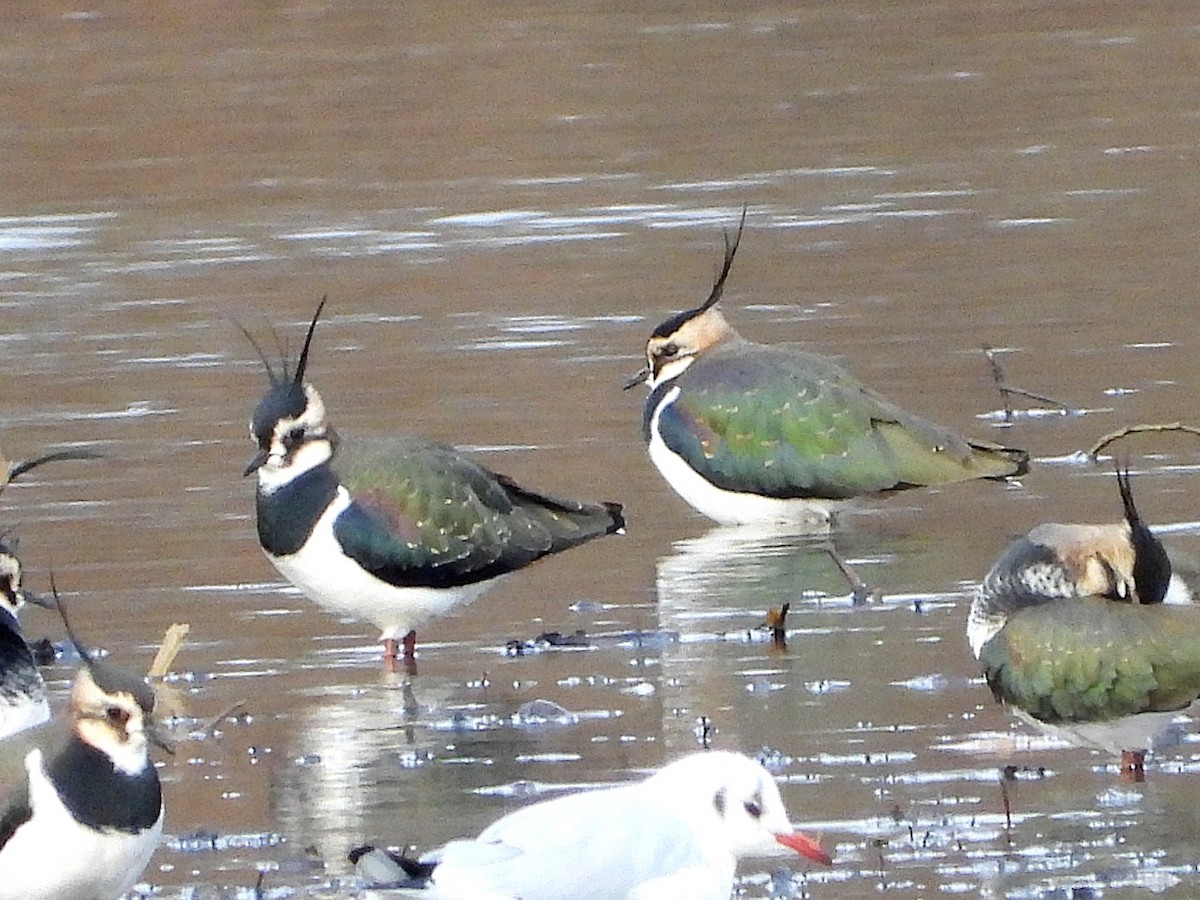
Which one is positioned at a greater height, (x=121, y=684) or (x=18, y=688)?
(x=121, y=684)

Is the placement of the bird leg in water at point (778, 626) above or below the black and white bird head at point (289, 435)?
below

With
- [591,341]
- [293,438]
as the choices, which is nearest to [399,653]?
[293,438]

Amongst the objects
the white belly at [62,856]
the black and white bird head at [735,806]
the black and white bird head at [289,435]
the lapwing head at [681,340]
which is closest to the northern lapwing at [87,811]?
the white belly at [62,856]

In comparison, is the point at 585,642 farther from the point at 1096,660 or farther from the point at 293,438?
the point at 1096,660

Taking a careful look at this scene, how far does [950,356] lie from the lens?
11.4 meters

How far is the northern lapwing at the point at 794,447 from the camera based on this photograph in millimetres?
9391

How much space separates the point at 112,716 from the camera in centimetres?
588

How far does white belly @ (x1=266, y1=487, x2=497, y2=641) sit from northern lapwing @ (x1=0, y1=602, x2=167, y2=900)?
2.11 metres

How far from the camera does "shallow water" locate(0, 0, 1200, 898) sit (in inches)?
267

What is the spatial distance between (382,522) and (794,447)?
1809 millimetres

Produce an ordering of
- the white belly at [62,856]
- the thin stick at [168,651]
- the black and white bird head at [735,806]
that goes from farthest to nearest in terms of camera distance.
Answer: the thin stick at [168,651] → the white belly at [62,856] → the black and white bird head at [735,806]

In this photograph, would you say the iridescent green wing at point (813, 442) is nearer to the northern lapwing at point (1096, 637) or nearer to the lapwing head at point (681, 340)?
the lapwing head at point (681, 340)

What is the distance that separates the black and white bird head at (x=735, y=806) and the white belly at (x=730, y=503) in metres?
3.99

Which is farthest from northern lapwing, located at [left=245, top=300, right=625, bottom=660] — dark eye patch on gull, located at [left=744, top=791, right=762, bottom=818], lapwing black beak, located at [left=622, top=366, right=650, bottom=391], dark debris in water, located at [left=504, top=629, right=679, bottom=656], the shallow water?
dark eye patch on gull, located at [left=744, top=791, right=762, bottom=818]
